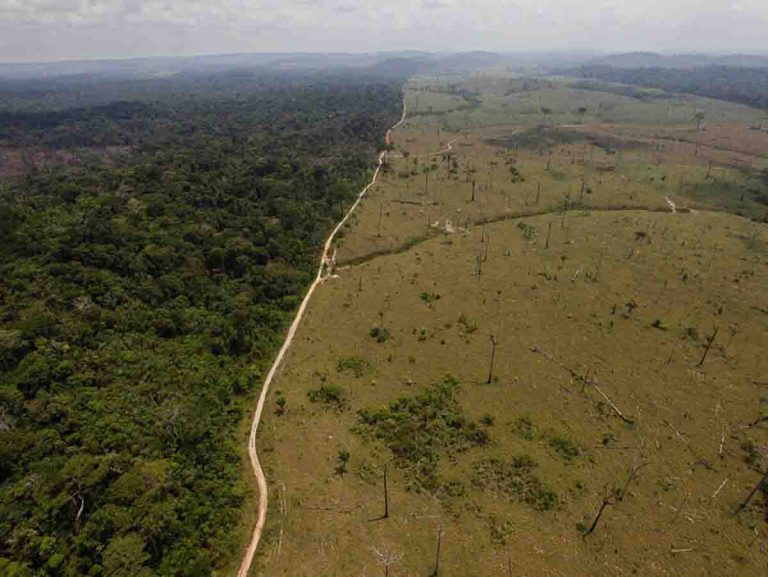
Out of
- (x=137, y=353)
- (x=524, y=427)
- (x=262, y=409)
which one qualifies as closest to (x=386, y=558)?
(x=524, y=427)

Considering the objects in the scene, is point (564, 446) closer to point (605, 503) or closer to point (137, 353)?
point (605, 503)

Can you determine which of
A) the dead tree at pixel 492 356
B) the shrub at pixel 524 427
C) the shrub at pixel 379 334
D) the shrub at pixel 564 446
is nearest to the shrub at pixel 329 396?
the shrub at pixel 379 334

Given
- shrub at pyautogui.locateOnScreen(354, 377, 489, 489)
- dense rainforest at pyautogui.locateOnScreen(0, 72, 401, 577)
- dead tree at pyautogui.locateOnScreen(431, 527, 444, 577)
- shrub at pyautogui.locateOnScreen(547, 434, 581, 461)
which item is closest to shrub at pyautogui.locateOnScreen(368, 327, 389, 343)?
shrub at pyautogui.locateOnScreen(354, 377, 489, 489)

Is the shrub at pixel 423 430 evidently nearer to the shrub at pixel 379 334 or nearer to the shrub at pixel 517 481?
the shrub at pixel 517 481

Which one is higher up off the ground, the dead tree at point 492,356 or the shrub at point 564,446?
the dead tree at point 492,356

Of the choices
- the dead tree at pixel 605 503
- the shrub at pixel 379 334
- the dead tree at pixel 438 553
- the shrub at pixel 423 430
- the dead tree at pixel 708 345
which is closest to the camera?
the dead tree at pixel 438 553

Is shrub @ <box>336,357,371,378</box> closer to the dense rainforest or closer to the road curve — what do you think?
the road curve
